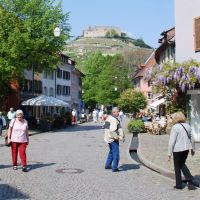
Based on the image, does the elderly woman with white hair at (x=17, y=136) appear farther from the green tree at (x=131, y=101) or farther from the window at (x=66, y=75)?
the window at (x=66, y=75)

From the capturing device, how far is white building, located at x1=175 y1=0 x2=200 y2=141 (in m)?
22.6

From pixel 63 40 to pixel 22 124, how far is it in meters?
24.8

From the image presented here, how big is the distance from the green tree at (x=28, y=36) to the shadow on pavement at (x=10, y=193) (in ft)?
84.2

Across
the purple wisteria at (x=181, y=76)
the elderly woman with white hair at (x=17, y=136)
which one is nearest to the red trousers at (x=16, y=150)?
the elderly woman with white hair at (x=17, y=136)

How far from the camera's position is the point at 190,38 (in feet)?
76.0

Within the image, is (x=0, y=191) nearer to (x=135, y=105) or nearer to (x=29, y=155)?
(x=29, y=155)

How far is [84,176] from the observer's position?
1279cm

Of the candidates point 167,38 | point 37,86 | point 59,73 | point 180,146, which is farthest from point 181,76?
point 59,73

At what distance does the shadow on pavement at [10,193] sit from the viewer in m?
9.56

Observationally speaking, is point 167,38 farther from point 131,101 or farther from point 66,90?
point 66,90

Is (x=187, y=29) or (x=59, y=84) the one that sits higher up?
(x=59, y=84)

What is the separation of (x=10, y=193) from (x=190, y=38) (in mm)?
15289

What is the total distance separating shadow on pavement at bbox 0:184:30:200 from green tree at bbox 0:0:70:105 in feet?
84.2

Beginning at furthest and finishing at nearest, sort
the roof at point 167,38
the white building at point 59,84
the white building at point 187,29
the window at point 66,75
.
→ the window at point 66,75 < the white building at point 59,84 < the roof at point 167,38 < the white building at point 187,29
